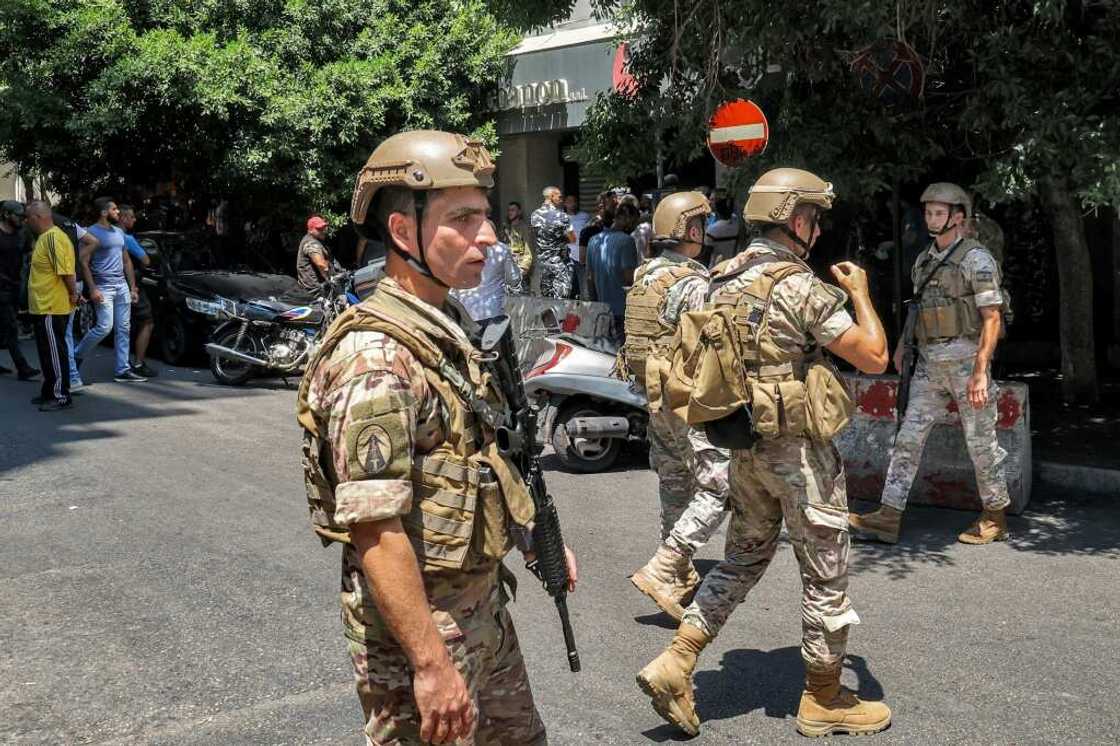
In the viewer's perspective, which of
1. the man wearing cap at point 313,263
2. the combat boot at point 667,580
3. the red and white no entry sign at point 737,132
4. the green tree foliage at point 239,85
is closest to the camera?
the combat boot at point 667,580

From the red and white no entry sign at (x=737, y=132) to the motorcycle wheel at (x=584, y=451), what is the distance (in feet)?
6.75

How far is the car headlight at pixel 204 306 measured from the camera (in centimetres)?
1272

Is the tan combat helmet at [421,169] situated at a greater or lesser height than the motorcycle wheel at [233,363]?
greater

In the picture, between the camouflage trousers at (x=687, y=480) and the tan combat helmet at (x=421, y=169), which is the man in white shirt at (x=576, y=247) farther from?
the tan combat helmet at (x=421, y=169)

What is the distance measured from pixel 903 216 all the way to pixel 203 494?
25.3ft

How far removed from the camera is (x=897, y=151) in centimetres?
830

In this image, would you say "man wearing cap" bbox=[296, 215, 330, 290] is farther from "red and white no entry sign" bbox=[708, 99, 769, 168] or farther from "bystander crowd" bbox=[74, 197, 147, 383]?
"red and white no entry sign" bbox=[708, 99, 769, 168]

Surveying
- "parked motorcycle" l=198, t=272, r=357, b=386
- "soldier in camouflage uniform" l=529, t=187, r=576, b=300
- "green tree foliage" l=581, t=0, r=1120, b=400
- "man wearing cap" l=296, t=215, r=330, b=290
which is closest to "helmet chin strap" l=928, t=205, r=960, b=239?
"green tree foliage" l=581, t=0, r=1120, b=400

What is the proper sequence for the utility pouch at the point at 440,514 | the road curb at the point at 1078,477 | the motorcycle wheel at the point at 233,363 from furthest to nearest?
the motorcycle wheel at the point at 233,363
the road curb at the point at 1078,477
the utility pouch at the point at 440,514

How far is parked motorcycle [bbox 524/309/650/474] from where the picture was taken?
833 centimetres

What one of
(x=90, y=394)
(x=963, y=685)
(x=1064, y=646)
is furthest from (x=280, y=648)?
(x=90, y=394)

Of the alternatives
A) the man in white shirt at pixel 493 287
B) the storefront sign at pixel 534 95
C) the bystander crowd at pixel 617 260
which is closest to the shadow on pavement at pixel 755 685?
the man in white shirt at pixel 493 287

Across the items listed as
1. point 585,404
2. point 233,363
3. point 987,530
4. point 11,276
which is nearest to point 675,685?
point 987,530

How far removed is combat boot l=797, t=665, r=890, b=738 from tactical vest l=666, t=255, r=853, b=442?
82cm
